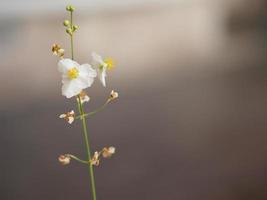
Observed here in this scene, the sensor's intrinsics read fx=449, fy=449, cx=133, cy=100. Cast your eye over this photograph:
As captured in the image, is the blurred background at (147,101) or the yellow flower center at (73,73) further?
the blurred background at (147,101)

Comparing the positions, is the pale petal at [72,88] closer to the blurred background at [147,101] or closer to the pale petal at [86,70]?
the pale petal at [86,70]

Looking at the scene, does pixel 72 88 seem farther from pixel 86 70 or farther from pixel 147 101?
pixel 147 101

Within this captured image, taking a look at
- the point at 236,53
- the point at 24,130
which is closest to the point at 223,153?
the point at 24,130

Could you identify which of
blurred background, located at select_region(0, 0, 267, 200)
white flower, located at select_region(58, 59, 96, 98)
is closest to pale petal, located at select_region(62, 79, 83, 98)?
white flower, located at select_region(58, 59, 96, 98)

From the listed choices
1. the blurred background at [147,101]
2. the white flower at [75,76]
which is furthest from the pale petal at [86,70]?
the blurred background at [147,101]

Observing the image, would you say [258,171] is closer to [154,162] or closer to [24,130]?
[154,162]

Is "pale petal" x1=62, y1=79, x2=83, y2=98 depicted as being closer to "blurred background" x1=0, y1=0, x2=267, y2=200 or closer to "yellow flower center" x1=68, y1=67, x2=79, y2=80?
"yellow flower center" x1=68, y1=67, x2=79, y2=80

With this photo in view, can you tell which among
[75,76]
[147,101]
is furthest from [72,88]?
[147,101]
